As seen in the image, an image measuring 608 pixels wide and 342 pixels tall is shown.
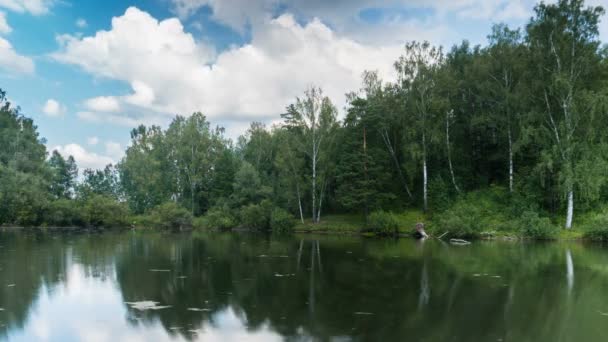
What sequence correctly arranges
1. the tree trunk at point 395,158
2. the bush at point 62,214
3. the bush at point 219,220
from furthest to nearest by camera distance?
the bush at point 219,220
the bush at point 62,214
the tree trunk at point 395,158

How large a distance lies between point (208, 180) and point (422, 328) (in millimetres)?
56983

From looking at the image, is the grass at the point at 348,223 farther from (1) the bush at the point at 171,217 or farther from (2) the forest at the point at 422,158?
(1) the bush at the point at 171,217

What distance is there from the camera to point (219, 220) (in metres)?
53.2

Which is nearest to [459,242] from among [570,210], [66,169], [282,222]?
[570,210]

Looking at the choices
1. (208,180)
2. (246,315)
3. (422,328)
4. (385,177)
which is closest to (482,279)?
(422,328)

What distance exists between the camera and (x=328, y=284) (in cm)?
1472

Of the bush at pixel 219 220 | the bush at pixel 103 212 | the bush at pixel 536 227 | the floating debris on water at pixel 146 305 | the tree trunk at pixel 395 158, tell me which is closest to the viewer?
the floating debris on water at pixel 146 305

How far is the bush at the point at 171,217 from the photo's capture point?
5447 centimetres

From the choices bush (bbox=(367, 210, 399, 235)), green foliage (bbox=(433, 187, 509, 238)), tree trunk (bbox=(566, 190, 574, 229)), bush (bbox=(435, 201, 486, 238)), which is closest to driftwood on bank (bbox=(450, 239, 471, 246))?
bush (bbox=(435, 201, 486, 238))

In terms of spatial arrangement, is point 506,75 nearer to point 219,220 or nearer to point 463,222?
point 463,222

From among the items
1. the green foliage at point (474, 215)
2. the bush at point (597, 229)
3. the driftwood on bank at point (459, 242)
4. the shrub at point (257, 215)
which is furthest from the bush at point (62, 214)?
the bush at point (597, 229)

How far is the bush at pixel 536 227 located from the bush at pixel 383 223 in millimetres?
9938

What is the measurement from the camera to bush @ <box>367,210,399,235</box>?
40000 mm

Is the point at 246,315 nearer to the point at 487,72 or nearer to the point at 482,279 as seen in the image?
the point at 482,279
